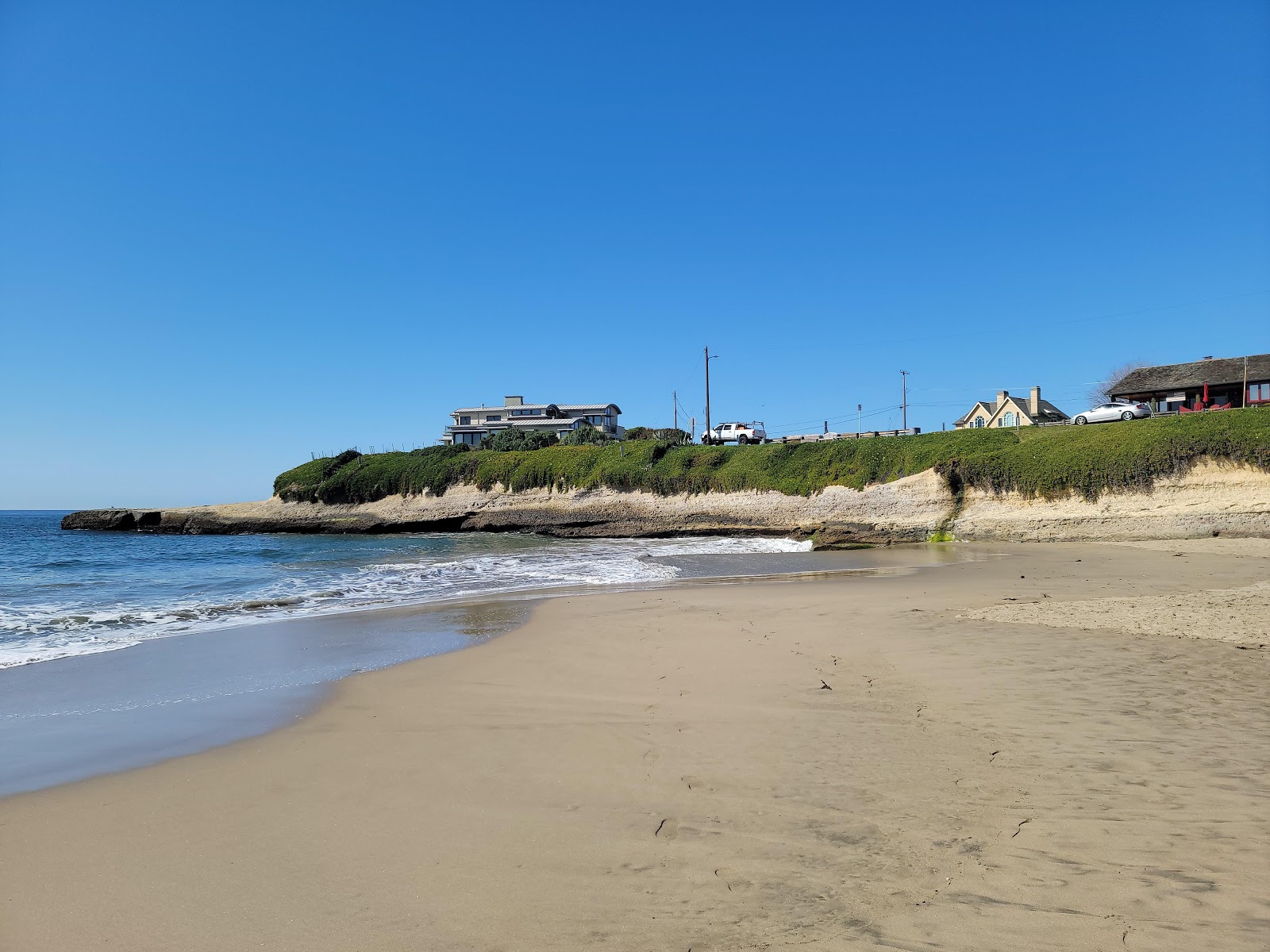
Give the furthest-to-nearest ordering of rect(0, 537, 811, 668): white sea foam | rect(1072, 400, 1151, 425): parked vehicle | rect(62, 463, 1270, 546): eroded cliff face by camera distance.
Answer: rect(1072, 400, 1151, 425): parked vehicle → rect(62, 463, 1270, 546): eroded cliff face → rect(0, 537, 811, 668): white sea foam

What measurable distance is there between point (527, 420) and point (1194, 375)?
6370cm

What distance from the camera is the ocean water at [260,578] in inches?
408

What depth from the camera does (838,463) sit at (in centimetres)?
3275

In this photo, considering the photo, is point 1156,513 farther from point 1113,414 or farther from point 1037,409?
point 1037,409

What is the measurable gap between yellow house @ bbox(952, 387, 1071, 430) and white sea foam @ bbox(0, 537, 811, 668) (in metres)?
46.5

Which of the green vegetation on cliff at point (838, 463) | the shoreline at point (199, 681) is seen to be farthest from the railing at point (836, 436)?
the shoreline at point (199, 681)

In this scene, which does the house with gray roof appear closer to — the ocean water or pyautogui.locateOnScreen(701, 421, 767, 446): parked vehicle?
pyautogui.locateOnScreen(701, 421, 767, 446): parked vehicle

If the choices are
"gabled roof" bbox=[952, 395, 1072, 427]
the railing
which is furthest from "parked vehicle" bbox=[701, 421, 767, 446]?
"gabled roof" bbox=[952, 395, 1072, 427]

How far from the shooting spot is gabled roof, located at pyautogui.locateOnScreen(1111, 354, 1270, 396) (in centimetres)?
3988

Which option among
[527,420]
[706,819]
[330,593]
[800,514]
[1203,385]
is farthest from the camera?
[527,420]

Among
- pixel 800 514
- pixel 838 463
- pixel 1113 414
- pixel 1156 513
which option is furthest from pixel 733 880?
pixel 1113 414

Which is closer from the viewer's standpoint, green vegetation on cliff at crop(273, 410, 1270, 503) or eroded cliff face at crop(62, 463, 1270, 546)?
eroded cliff face at crop(62, 463, 1270, 546)

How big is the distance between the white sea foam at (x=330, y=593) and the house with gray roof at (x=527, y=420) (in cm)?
5525

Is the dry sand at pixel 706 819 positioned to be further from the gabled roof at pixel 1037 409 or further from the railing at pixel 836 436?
the gabled roof at pixel 1037 409
